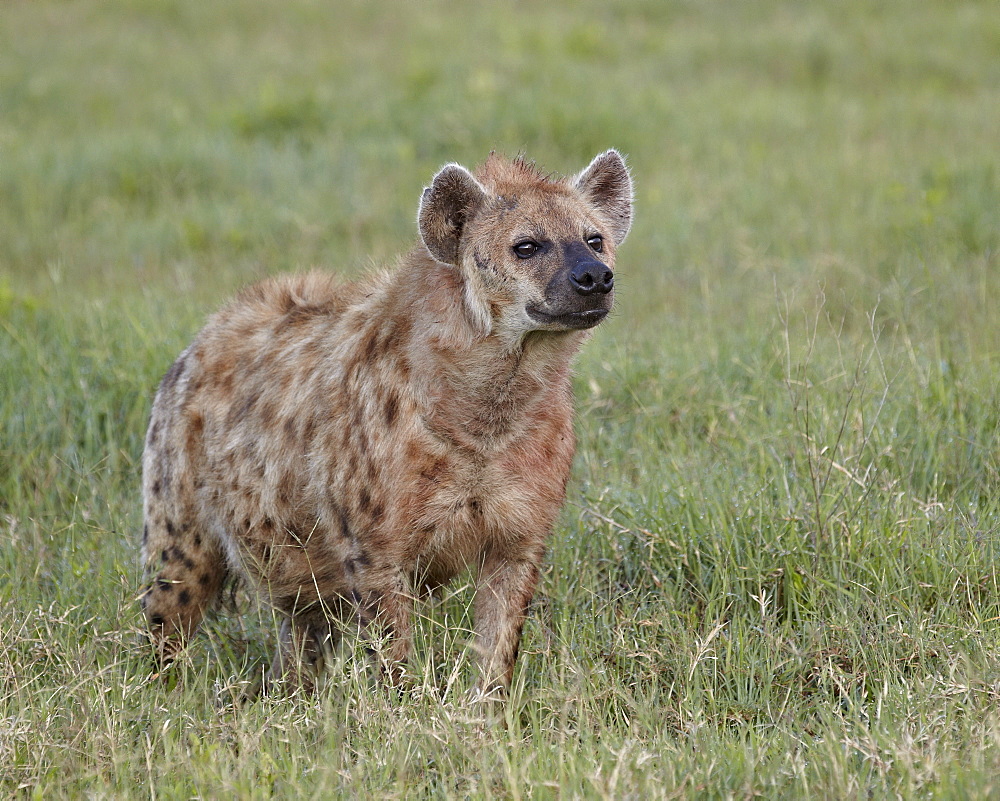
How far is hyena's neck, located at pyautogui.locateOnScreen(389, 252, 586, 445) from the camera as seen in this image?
3.21 meters

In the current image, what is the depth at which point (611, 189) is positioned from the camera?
3.71m

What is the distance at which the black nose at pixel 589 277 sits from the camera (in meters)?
3.08

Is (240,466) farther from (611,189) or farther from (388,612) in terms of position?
(611,189)

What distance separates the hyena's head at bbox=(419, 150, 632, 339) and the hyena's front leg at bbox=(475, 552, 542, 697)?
0.62 metres

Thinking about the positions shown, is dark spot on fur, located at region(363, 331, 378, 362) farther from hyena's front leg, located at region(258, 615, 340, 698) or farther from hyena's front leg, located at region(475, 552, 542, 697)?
hyena's front leg, located at region(258, 615, 340, 698)

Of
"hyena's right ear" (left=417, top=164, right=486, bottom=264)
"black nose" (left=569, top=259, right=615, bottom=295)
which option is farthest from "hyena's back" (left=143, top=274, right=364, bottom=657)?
"black nose" (left=569, top=259, right=615, bottom=295)

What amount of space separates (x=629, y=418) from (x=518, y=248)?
1.78m

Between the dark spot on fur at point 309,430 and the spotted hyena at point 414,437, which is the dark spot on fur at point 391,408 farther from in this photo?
the dark spot on fur at point 309,430

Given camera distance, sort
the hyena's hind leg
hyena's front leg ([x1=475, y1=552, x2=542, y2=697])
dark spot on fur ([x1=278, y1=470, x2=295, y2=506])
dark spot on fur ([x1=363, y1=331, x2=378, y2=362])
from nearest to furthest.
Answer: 1. hyena's front leg ([x1=475, y1=552, x2=542, y2=697])
2. dark spot on fur ([x1=363, y1=331, x2=378, y2=362])
3. dark spot on fur ([x1=278, y1=470, x2=295, y2=506])
4. the hyena's hind leg

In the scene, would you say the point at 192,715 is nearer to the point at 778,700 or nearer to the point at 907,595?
Answer: the point at 778,700

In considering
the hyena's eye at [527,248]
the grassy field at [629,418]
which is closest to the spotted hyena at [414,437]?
the hyena's eye at [527,248]

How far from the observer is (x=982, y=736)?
8.41ft

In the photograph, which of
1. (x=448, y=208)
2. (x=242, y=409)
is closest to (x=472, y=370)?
(x=448, y=208)

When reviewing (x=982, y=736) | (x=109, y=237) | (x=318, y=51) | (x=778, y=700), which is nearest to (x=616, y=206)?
(x=778, y=700)
